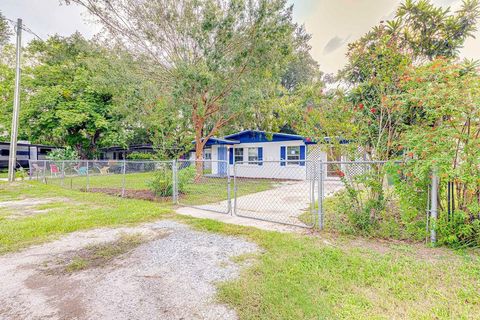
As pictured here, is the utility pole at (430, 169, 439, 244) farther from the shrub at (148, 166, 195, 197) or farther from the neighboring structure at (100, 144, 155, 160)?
the neighboring structure at (100, 144, 155, 160)

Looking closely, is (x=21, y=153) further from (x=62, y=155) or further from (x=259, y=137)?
(x=259, y=137)

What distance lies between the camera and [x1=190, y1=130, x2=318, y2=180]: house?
511 inches

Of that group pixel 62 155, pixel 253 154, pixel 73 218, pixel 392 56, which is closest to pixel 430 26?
pixel 392 56

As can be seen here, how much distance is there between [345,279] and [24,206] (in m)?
8.25

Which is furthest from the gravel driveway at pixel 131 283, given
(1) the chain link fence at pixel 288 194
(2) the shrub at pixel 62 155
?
(2) the shrub at pixel 62 155

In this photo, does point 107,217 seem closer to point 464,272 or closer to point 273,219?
point 273,219

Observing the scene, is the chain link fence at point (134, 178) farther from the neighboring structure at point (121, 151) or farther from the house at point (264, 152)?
the neighboring structure at point (121, 151)

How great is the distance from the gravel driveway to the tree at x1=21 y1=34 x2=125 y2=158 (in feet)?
58.7

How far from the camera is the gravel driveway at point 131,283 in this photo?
207 centimetres

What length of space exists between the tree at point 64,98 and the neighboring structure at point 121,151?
5726 millimetres

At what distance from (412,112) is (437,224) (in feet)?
5.69

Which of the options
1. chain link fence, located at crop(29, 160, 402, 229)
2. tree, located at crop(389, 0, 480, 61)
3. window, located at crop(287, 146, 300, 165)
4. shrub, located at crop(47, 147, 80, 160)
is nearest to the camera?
chain link fence, located at crop(29, 160, 402, 229)

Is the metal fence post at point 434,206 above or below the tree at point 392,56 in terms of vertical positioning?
below

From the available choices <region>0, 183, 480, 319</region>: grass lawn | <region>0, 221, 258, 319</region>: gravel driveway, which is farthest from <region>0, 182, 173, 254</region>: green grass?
<region>0, 221, 258, 319</region>: gravel driveway
